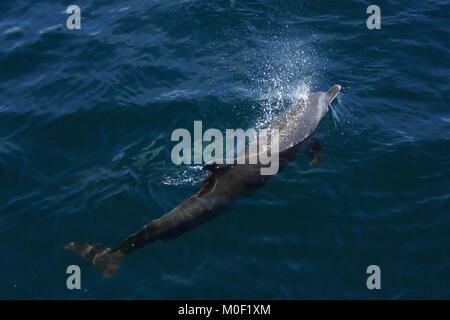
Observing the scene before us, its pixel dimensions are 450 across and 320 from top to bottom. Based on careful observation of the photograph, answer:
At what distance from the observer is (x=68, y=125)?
15883mm

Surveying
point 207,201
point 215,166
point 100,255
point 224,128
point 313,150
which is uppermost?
point 224,128

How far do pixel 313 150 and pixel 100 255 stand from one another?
664 centimetres

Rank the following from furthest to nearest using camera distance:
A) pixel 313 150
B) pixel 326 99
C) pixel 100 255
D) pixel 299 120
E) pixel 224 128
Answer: pixel 326 99 < pixel 224 128 < pixel 299 120 < pixel 313 150 < pixel 100 255

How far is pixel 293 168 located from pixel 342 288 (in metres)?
4.11

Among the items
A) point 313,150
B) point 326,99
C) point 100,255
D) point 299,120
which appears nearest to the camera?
point 100,255

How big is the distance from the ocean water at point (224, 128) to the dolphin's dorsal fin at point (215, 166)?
3.34ft

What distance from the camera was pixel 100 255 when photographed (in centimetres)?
1182

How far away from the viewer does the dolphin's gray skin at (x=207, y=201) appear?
11859 mm

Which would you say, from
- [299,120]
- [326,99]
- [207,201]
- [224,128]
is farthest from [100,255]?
[326,99]

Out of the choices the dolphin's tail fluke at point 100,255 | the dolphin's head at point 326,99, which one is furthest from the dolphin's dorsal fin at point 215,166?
the dolphin's head at point 326,99

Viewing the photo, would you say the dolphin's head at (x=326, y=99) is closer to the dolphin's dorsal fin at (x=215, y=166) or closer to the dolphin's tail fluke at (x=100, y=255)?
the dolphin's dorsal fin at (x=215, y=166)

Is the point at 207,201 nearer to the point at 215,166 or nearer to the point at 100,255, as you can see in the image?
the point at 215,166

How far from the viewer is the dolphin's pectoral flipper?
1444 cm
